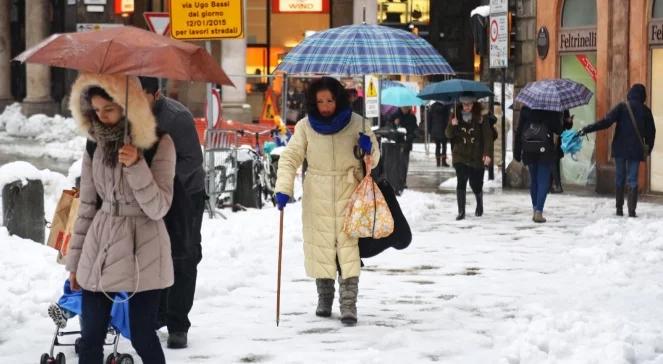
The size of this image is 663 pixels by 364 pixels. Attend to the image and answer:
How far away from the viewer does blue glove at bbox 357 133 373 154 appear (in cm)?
995

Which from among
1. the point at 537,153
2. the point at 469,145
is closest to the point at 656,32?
the point at 537,153

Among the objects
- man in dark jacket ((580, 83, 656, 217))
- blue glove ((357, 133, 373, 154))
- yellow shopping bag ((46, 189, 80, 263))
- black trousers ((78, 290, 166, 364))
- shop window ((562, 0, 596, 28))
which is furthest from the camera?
shop window ((562, 0, 596, 28))

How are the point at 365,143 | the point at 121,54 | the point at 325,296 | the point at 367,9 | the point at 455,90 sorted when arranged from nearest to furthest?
the point at 121,54 < the point at 365,143 < the point at 325,296 < the point at 455,90 < the point at 367,9

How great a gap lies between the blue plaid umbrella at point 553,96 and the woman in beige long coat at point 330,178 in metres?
Result: 8.38

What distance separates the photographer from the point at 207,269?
1265 cm

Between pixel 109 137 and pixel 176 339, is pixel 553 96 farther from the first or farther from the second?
pixel 109 137

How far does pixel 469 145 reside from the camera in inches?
713

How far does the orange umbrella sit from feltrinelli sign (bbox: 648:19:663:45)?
1440 cm

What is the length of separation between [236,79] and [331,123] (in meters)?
26.6

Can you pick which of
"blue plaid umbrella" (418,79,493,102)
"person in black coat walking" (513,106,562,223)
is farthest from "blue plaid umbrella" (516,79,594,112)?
"blue plaid umbrella" (418,79,493,102)

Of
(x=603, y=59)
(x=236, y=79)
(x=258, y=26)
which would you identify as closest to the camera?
(x=603, y=59)

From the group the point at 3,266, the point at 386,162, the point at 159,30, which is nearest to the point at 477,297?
the point at 3,266

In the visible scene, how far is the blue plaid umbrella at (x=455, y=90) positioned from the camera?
65.3ft

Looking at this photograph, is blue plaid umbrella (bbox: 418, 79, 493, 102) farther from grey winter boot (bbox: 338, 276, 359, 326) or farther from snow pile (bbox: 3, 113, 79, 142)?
snow pile (bbox: 3, 113, 79, 142)
